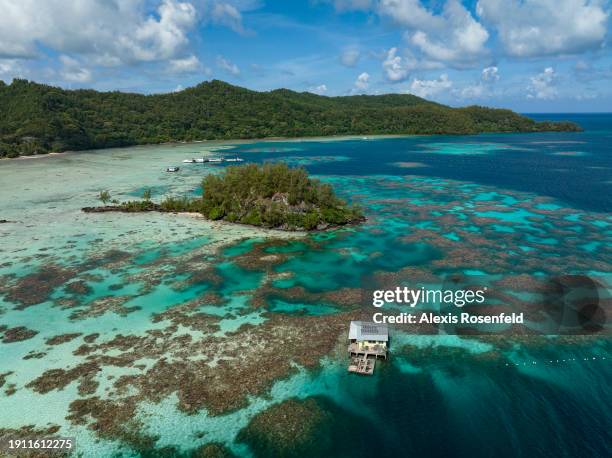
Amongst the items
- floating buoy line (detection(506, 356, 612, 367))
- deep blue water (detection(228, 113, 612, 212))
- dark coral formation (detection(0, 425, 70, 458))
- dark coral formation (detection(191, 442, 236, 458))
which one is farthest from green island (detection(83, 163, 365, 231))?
deep blue water (detection(228, 113, 612, 212))

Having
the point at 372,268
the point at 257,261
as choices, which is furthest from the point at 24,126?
the point at 372,268

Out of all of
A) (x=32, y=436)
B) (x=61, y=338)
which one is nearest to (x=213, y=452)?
(x=32, y=436)

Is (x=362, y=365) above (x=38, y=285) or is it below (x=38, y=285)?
below

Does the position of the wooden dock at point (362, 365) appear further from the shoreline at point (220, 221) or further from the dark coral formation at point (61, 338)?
the shoreline at point (220, 221)

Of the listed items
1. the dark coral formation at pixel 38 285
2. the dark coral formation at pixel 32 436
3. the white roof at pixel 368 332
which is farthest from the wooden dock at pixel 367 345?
the dark coral formation at pixel 38 285

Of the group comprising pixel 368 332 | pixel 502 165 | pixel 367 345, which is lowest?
pixel 367 345

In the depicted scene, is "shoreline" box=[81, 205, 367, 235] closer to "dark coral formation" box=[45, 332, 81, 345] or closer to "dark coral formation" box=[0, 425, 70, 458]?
"dark coral formation" box=[45, 332, 81, 345]

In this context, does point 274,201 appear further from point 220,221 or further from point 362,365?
point 362,365

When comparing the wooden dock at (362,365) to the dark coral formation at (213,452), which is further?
the wooden dock at (362,365)
